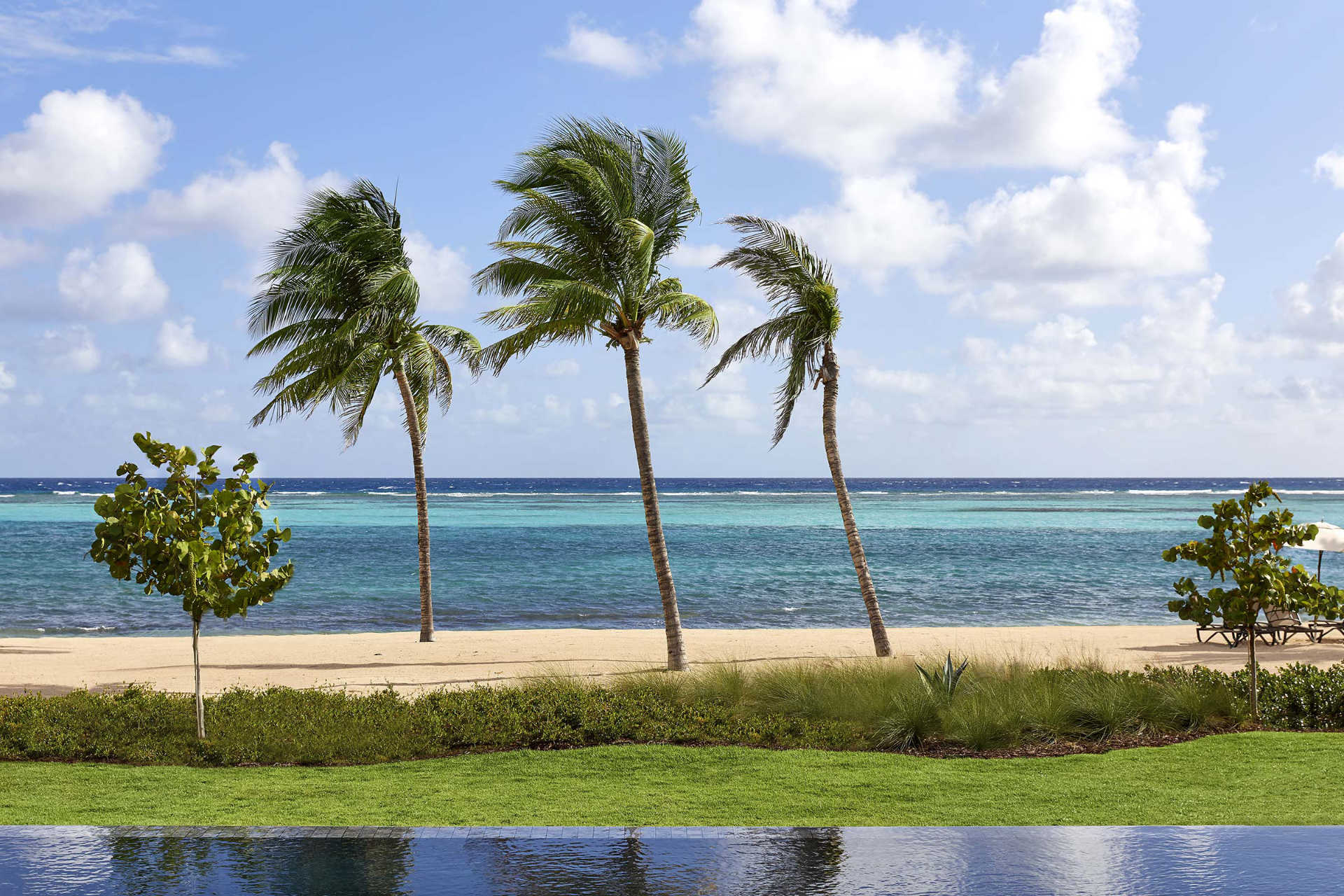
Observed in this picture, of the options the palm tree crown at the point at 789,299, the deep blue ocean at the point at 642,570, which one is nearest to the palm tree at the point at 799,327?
the palm tree crown at the point at 789,299

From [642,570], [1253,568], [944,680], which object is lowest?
[642,570]

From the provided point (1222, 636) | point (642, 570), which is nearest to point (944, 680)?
point (1222, 636)

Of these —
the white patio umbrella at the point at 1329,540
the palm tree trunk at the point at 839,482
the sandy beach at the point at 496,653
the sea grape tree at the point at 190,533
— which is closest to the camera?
the sea grape tree at the point at 190,533

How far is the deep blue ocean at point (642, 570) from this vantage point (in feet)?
87.0

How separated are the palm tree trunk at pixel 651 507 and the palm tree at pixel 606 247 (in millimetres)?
17

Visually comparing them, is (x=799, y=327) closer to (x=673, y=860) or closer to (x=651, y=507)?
(x=651, y=507)

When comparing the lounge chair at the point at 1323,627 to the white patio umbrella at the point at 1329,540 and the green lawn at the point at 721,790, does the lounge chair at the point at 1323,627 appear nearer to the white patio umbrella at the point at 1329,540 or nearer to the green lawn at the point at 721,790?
the white patio umbrella at the point at 1329,540

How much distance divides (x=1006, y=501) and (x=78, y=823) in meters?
A: 98.3

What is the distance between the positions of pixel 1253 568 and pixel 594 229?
9.97 metres

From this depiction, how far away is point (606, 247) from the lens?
15.3 meters

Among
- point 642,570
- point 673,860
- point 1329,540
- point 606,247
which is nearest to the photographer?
point 673,860

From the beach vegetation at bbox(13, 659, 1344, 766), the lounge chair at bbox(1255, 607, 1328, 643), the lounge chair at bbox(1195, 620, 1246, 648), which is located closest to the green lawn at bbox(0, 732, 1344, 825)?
the beach vegetation at bbox(13, 659, 1344, 766)

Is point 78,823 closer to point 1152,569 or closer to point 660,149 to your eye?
point 660,149

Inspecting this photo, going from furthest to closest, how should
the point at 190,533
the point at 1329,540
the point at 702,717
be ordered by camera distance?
the point at 1329,540
the point at 702,717
the point at 190,533
